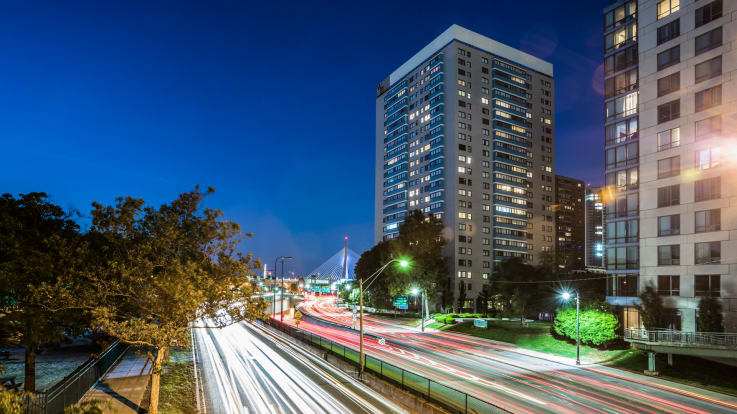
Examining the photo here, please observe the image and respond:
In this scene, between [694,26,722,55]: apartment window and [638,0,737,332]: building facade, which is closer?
[638,0,737,332]: building facade

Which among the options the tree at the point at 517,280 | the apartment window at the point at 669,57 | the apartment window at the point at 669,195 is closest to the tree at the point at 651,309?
the apartment window at the point at 669,195

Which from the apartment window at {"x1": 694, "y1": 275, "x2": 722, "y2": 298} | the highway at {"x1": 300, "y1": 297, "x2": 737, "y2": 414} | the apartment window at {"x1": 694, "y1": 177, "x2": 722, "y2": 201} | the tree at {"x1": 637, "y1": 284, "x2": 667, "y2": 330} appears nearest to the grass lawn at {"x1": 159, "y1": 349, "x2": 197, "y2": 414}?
the highway at {"x1": 300, "y1": 297, "x2": 737, "y2": 414}

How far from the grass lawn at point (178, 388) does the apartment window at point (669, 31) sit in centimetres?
4867

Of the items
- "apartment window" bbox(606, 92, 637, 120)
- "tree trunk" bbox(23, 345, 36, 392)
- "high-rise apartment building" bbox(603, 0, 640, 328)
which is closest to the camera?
"tree trunk" bbox(23, 345, 36, 392)

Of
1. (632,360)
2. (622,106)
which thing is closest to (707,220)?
(632,360)

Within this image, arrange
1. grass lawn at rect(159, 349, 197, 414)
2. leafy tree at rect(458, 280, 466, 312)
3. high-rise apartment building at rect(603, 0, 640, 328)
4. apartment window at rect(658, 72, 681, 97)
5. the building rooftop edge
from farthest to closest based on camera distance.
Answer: the building rooftop edge < leafy tree at rect(458, 280, 466, 312) < high-rise apartment building at rect(603, 0, 640, 328) < apartment window at rect(658, 72, 681, 97) < grass lawn at rect(159, 349, 197, 414)

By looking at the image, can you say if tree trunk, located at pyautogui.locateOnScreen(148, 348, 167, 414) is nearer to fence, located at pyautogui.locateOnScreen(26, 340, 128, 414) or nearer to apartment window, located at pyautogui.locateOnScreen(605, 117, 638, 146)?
fence, located at pyautogui.locateOnScreen(26, 340, 128, 414)

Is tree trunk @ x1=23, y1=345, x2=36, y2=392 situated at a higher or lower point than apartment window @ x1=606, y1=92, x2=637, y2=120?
lower

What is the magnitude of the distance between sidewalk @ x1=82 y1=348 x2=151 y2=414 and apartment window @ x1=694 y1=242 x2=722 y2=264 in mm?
42303

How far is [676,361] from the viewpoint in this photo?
35.0 metres

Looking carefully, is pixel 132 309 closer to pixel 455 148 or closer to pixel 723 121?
pixel 723 121

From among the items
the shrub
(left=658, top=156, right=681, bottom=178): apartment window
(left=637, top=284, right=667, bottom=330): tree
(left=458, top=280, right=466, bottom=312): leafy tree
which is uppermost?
(left=658, top=156, right=681, bottom=178): apartment window

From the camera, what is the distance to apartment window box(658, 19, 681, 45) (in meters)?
42.8

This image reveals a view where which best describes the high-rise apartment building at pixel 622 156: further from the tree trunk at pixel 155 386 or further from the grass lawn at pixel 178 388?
the tree trunk at pixel 155 386
